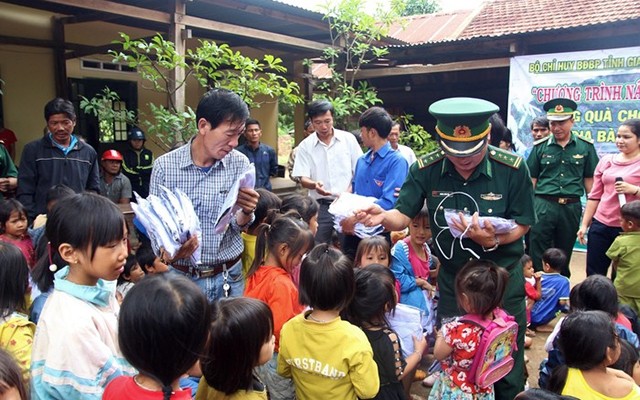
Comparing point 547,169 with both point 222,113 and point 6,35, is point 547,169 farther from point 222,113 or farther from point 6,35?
point 6,35

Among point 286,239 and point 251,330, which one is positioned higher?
point 286,239

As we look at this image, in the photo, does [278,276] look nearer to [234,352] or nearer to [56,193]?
[234,352]

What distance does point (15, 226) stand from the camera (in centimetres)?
348

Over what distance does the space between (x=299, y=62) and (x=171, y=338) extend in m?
9.57

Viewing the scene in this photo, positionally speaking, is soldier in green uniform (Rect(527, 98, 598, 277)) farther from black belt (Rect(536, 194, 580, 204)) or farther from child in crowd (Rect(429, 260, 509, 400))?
child in crowd (Rect(429, 260, 509, 400))

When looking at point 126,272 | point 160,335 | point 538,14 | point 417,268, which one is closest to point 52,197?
point 126,272

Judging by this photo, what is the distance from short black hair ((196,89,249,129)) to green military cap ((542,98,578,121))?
132 inches

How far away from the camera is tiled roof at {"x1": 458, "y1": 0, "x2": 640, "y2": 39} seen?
842cm

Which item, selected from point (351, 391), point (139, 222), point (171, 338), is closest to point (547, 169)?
point (351, 391)

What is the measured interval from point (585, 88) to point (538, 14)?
3.69 metres

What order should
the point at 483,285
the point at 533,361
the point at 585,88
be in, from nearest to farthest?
1. the point at 483,285
2. the point at 533,361
3. the point at 585,88

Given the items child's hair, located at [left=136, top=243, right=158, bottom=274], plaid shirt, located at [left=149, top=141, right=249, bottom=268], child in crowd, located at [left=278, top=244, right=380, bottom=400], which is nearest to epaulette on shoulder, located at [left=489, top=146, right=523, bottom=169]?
child in crowd, located at [left=278, top=244, right=380, bottom=400]

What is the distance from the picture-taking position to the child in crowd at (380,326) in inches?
90.6

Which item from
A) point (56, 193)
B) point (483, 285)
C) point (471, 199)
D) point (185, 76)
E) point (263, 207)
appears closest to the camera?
point (483, 285)
